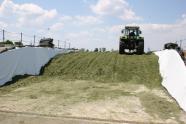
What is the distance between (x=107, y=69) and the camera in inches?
1035

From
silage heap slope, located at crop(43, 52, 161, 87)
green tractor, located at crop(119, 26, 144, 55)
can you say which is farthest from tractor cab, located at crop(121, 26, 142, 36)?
silage heap slope, located at crop(43, 52, 161, 87)


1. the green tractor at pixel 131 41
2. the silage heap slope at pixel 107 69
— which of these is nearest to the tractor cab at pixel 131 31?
the green tractor at pixel 131 41

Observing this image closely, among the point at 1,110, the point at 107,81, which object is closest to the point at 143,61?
the point at 107,81

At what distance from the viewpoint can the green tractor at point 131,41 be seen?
37.6 meters

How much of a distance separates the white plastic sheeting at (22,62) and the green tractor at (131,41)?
1027 cm

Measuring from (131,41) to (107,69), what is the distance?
12.6 m

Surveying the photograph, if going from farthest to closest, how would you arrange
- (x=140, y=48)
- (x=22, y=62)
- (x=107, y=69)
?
1. (x=140, y=48)
2. (x=107, y=69)
3. (x=22, y=62)

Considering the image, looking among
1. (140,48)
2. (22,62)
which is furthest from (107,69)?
(140,48)

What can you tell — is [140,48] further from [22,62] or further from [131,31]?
[22,62]

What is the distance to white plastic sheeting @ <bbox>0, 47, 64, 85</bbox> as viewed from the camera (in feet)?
69.6

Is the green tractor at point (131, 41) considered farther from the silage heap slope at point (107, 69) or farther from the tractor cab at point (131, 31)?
the silage heap slope at point (107, 69)

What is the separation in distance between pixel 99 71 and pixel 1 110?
42.3 ft

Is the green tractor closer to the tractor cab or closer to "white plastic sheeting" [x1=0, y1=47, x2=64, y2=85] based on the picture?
the tractor cab

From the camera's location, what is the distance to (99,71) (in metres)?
25.7
